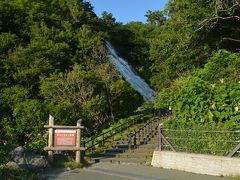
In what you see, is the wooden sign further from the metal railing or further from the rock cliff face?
the metal railing

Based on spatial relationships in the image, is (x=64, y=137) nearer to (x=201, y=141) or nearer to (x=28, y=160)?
(x=28, y=160)

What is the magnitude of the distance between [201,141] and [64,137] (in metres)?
5.95

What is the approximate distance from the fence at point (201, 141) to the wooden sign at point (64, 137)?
3747 millimetres

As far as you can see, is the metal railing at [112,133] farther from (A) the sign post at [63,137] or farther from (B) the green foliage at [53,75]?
(A) the sign post at [63,137]

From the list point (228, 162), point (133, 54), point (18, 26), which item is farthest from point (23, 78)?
point (133, 54)

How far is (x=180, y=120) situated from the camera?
17781 millimetres

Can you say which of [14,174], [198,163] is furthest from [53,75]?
[14,174]

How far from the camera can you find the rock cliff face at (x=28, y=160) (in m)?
16.4

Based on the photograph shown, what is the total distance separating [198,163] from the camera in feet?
51.4

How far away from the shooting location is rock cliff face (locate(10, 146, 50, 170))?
16.4m

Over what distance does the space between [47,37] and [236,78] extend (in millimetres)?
27405

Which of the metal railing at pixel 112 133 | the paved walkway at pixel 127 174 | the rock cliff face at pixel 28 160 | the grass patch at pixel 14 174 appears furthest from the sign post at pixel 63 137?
the metal railing at pixel 112 133

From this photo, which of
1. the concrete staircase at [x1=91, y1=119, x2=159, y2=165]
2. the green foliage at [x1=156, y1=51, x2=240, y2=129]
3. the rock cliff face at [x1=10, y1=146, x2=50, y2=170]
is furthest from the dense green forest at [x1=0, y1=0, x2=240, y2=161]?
the rock cliff face at [x1=10, y1=146, x2=50, y2=170]

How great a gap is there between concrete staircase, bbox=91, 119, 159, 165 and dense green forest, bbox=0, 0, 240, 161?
194cm
